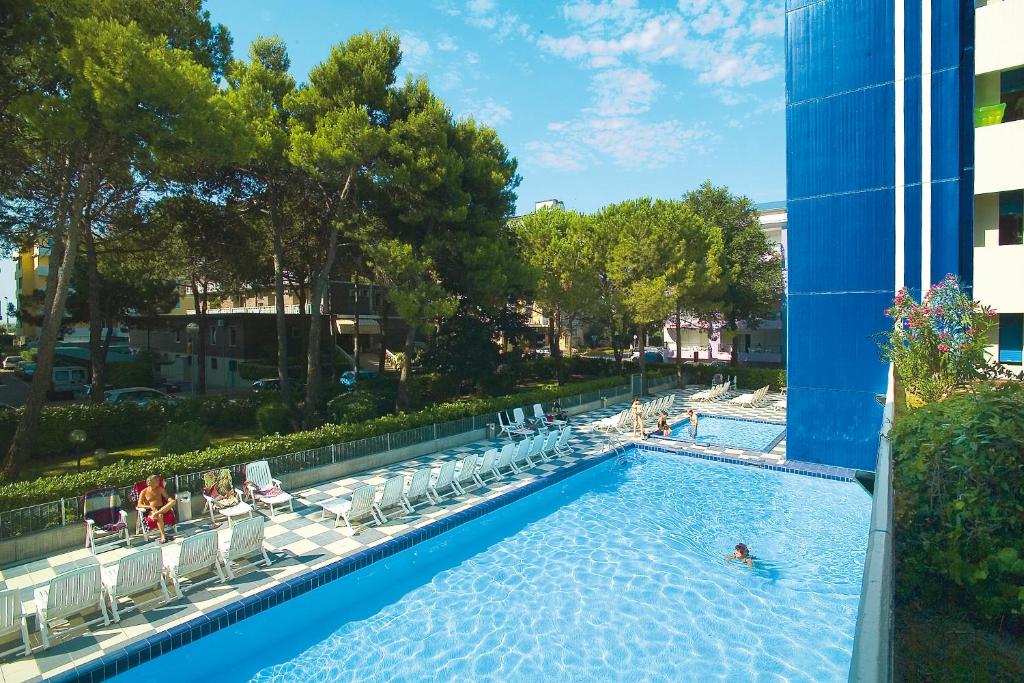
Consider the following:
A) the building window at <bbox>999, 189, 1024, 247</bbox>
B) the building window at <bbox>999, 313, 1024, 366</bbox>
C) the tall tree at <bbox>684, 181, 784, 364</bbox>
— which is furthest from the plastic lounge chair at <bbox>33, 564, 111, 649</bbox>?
the tall tree at <bbox>684, 181, 784, 364</bbox>

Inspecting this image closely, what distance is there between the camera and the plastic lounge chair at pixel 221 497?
35.8 feet

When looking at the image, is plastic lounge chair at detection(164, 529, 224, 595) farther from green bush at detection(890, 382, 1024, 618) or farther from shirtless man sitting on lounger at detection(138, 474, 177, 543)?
green bush at detection(890, 382, 1024, 618)

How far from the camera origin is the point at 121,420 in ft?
55.6

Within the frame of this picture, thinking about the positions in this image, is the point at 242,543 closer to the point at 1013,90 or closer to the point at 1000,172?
the point at 1000,172

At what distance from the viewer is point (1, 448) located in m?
15.2

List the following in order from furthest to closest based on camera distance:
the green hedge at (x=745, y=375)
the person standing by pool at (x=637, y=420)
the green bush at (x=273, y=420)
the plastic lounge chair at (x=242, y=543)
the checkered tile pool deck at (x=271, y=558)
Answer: the green hedge at (x=745, y=375)
the person standing by pool at (x=637, y=420)
the green bush at (x=273, y=420)
the plastic lounge chair at (x=242, y=543)
the checkered tile pool deck at (x=271, y=558)

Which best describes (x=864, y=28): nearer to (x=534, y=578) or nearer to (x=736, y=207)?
(x=534, y=578)

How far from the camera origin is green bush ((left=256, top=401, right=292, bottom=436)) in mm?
17719

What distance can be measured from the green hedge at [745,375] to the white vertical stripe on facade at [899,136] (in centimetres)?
1799

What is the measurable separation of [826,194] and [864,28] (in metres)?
4.35

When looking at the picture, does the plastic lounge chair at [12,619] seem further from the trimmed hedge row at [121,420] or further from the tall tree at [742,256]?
the tall tree at [742,256]

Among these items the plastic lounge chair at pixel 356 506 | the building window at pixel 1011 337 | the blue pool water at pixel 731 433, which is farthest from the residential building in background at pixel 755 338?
the plastic lounge chair at pixel 356 506

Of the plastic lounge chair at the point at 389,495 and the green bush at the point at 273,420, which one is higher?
the green bush at the point at 273,420

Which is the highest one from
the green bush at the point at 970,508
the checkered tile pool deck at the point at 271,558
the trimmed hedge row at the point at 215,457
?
the green bush at the point at 970,508
